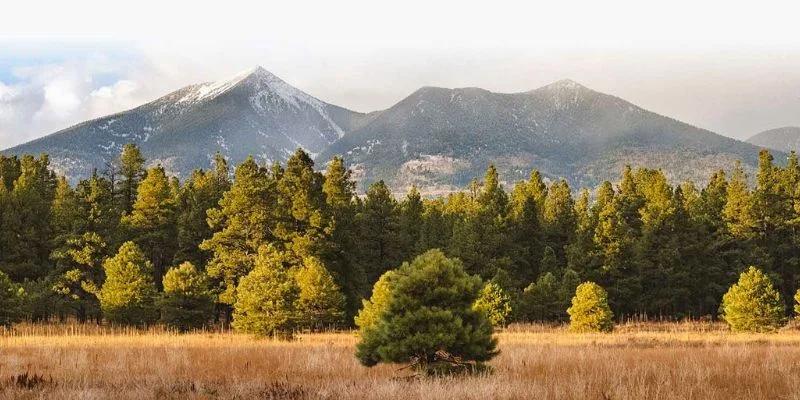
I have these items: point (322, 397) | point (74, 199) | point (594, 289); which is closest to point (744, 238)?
point (594, 289)

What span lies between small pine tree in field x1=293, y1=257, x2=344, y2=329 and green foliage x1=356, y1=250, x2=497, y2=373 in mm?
22744

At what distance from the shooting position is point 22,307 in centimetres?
3209

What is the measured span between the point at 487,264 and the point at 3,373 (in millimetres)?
39594

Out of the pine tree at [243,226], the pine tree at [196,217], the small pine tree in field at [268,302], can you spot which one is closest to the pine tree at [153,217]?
the pine tree at [196,217]

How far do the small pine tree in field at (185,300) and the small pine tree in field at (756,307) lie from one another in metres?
25.5

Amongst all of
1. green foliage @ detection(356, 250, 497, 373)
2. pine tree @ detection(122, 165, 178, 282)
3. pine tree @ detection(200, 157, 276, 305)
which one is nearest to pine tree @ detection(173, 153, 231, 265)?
pine tree @ detection(122, 165, 178, 282)

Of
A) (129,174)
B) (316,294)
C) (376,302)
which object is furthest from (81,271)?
(376,302)

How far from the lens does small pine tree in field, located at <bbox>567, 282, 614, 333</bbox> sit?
109ft

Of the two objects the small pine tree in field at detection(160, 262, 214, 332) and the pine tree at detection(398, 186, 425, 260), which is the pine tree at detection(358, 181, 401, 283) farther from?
the small pine tree in field at detection(160, 262, 214, 332)

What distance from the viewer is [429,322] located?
10484 millimetres

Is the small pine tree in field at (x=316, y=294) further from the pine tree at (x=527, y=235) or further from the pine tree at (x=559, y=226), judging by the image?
the pine tree at (x=559, y=226)

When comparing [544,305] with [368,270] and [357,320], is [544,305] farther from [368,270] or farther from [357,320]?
[357,320]

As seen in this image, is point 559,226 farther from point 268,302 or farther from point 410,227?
point 268,302

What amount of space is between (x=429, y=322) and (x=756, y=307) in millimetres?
28325
